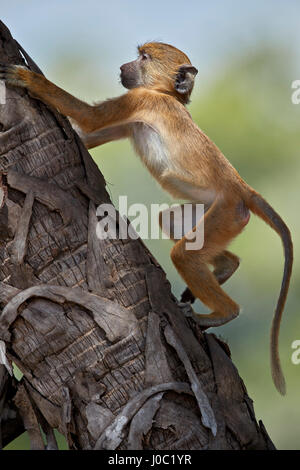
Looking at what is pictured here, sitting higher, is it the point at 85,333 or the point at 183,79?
the point at 183,79

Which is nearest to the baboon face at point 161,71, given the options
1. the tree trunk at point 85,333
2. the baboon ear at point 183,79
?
the baboon ear at point 183,79

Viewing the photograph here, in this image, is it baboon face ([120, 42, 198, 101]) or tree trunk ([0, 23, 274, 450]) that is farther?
baboon face ([120, 42, 198, 101])

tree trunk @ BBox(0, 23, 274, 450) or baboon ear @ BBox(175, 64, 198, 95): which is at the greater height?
baboon ear @ BBox(175, 64, 198, 95)

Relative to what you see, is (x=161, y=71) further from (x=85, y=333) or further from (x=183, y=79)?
(x=85, y=333)

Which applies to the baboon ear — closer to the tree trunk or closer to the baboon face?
the baboon face

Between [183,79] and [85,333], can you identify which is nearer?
[85,333]

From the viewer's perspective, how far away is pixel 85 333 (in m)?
3.69

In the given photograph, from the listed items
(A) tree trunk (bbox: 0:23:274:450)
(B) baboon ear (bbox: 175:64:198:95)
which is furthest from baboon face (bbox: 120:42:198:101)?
(A) tree trunk (bbox: 0:23:274:450)

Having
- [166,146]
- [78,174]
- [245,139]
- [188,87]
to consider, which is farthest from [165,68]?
[245,139]

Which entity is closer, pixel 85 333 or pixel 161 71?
pixel 85 333

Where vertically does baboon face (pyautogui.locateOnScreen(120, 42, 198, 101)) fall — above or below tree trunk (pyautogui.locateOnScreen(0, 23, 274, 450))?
above

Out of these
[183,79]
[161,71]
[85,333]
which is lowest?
[85,333]

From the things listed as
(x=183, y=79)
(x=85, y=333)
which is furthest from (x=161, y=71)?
(x=85, y=333)

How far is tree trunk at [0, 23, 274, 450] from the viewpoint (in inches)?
143
